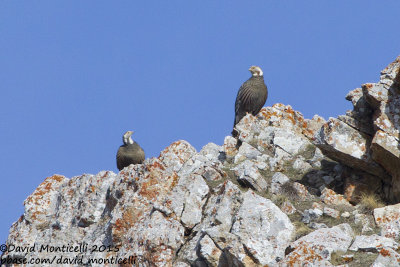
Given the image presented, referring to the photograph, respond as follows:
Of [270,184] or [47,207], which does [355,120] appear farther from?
[47,207]

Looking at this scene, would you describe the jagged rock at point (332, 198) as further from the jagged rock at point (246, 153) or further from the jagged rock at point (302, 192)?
the jagged rock at point (246, 153)

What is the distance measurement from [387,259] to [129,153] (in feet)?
38.6

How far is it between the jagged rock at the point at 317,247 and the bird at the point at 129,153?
9856 mm

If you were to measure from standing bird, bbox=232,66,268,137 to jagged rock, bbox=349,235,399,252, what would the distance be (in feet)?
34.0

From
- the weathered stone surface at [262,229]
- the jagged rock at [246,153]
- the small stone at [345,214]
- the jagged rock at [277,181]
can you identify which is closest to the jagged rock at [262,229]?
the weathered stone surface at [262,229]

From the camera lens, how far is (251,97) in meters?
21.7

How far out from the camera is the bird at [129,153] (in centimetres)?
2100

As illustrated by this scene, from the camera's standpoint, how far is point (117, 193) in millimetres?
17016

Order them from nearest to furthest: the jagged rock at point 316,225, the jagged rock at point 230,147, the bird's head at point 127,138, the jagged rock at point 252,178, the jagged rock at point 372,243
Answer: the jagged rock at point 372,243
the jagged rock at point 316,225
the jagged rock at point 252,178
the jagged rock at point 230,147
the bird's head at point 127,138

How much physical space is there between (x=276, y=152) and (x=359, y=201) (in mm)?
3074

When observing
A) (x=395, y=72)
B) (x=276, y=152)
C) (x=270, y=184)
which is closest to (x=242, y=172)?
(x=270, y=184)

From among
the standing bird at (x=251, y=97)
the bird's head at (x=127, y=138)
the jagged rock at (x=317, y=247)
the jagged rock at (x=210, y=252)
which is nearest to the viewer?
the jagged rock at (x=317, y=247)

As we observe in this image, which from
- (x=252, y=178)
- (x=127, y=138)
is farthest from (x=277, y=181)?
(x=127, y=138)

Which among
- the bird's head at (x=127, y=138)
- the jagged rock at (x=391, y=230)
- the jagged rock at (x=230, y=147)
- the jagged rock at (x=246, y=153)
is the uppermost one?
the bird's head at (x=127, y=138)
